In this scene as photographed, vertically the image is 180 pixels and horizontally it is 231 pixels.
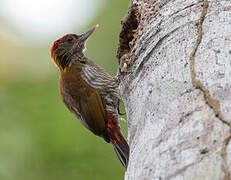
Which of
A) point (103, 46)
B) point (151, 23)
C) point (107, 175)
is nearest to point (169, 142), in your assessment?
point (151, 23)

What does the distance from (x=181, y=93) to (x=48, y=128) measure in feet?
9.44

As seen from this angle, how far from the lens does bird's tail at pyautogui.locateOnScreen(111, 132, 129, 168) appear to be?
12.3 feet

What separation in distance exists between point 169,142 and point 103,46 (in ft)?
12.1

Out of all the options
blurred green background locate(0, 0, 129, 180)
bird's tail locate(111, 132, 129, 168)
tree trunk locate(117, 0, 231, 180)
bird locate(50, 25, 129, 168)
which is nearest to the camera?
tree trunk locate(117, 0, 231, 180)

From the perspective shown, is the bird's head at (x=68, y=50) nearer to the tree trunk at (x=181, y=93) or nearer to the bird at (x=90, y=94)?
the bird at (x=90, y=94)

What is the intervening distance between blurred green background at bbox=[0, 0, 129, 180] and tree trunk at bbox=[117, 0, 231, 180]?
6.79ft

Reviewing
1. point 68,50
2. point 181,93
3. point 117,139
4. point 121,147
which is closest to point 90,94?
point 117,139

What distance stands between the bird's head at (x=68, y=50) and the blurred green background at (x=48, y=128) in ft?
1.48

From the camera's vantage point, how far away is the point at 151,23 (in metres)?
3.10

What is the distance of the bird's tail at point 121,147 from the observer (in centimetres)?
373

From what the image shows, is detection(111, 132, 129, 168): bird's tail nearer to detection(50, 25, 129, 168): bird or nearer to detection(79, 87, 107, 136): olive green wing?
detection(50, 25, 129, 168): bird

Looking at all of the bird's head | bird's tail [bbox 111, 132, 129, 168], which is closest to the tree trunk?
bird's tail [bbox 111, 132, 129, 168]

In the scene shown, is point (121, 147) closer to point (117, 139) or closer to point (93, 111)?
point (117, 139)

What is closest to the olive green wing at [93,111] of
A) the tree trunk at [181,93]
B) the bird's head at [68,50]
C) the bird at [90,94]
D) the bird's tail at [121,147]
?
the bird at [90,94]
